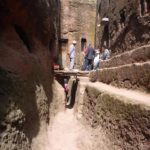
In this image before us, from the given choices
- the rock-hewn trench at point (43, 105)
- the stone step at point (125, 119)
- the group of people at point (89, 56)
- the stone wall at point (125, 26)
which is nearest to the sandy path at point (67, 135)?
the rock-hewn trench at point (43, 105)

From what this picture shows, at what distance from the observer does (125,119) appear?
4.51m

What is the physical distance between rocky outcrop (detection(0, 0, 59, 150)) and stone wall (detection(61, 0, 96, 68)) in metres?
10.7

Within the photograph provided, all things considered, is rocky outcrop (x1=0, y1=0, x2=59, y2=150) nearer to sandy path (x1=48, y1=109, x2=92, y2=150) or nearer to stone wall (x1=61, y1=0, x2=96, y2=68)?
sandy path (x1=48, y1=109, x2=92, y2=150)

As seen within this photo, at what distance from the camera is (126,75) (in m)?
6.41

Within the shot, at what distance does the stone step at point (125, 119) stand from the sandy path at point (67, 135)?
21.0 inches

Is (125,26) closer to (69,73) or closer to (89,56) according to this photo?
(89,56)

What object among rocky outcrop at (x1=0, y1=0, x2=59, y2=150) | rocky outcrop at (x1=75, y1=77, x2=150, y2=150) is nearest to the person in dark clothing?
rocky outcrop at (x1=0, y1=0, x2=59, y2=150)

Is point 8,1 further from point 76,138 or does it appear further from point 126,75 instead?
point 76,138

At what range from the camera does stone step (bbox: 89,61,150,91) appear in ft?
17.3

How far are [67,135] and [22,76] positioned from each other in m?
2.48

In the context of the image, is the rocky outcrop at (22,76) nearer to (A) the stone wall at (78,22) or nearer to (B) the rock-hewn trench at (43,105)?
(B) the rock-hewn trench at (43,105)

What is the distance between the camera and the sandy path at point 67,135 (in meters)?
6.40

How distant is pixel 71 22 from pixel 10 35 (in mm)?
13672

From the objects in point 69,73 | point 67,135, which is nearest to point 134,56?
point 67,135
